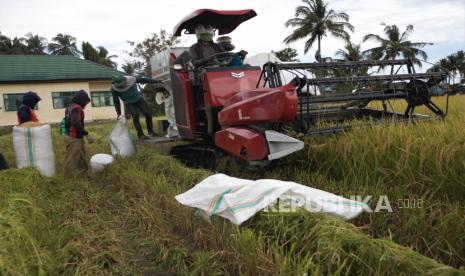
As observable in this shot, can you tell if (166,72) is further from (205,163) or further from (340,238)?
(340,238)

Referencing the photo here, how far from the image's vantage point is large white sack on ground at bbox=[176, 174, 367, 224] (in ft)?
8.09

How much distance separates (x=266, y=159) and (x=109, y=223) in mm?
1549

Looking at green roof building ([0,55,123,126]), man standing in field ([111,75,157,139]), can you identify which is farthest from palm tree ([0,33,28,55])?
man standing in field ([111,75,157,139])

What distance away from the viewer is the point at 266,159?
3.88 meters

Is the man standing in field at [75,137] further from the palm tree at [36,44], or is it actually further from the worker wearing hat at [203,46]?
the palm tree at [36,44]

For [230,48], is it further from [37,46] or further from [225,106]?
[37,46]

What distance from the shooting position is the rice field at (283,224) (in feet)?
6.75

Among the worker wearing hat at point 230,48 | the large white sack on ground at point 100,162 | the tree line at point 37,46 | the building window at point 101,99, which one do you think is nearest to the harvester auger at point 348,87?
the worker wearing hat at point 230,48

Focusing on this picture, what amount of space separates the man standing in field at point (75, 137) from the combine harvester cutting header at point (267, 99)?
1.37 metres

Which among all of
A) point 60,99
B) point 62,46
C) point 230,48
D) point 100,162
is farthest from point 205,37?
point 62,46

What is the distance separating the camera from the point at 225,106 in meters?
4.61

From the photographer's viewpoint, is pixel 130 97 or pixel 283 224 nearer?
pixel 283 224

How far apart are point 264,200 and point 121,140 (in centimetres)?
444

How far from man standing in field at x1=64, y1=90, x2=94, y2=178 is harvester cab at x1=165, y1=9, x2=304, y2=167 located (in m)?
1.35
